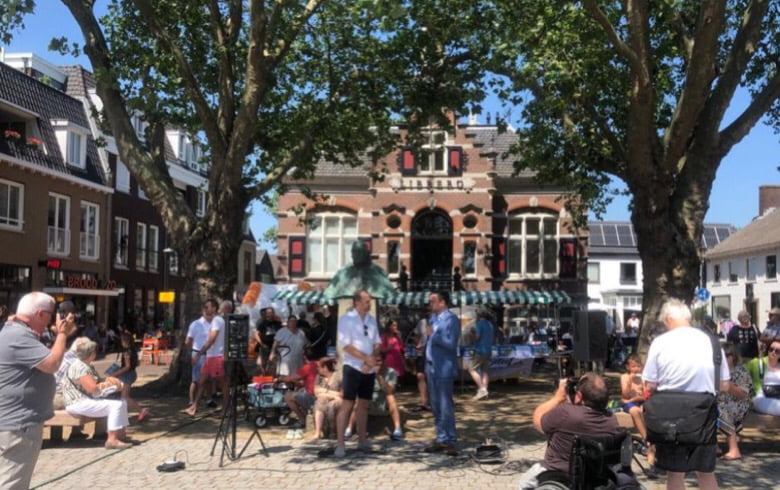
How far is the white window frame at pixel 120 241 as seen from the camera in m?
34.7

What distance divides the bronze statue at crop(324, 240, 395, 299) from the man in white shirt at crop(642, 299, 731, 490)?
229 inches

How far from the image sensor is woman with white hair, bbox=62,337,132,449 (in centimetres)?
948

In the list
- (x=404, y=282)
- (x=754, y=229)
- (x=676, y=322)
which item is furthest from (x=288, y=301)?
(x=754, y=229)

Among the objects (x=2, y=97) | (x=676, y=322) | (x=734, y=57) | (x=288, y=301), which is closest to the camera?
(x=676, y=322)

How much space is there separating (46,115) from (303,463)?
2505 cm

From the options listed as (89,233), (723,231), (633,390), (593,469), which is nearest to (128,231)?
(89,233)

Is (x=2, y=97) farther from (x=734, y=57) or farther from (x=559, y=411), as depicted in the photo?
(x=559, y=411)

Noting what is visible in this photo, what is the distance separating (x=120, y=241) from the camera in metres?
35.2

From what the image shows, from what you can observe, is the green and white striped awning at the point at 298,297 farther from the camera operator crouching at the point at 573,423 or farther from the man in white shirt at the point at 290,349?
the camera operator crouching at the point at 573,423

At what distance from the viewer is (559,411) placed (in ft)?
18.5

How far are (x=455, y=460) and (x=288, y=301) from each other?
1529 cm

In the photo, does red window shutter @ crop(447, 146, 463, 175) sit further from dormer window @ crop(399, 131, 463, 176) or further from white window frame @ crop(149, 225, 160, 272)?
white window frame @ crop(149, 225, 160, 272)

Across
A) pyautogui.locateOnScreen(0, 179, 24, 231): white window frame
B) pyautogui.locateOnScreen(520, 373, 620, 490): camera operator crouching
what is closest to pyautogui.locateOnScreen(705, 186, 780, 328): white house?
pyautogui.locateOnScreen(0, 179, 24, 231): white window frame

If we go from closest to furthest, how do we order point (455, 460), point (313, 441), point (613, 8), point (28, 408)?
1. point (28, 408)
2. point (455, 460)
3. point (313, 441)
4. point (613, 8)
